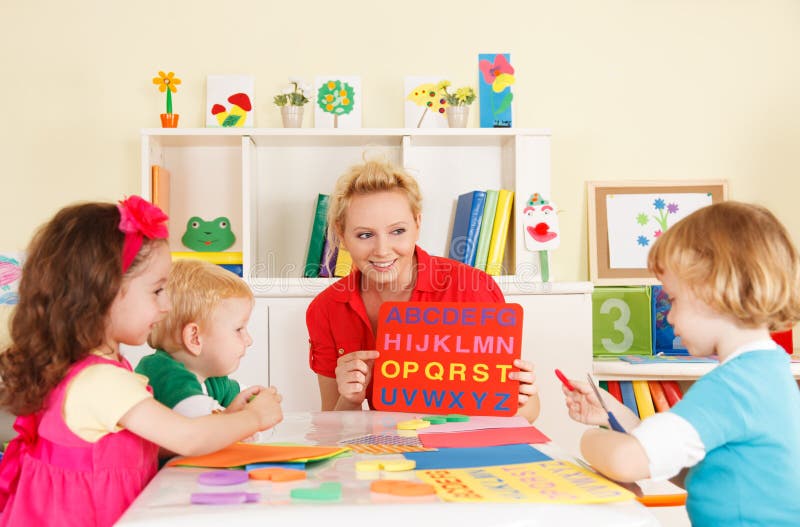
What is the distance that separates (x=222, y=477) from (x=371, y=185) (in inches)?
39.5

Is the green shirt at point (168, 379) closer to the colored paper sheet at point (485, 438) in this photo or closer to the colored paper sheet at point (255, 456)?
the colored paper sheet at point (255, 456)

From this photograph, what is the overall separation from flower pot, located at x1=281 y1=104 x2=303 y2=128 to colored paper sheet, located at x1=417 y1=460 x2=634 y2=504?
1947 millimetres

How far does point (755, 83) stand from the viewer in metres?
2.95

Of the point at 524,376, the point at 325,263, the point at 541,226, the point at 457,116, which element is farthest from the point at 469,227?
the point at 524,376

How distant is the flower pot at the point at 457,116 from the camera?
2.74 metres

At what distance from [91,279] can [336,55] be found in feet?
6.52

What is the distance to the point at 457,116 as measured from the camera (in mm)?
2746

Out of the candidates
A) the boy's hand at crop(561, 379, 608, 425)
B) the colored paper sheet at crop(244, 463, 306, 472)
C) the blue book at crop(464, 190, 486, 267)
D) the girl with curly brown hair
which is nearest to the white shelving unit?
the blue book at crop(464, 190, 486, 267)

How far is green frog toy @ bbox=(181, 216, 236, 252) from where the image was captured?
→ 2.85 m

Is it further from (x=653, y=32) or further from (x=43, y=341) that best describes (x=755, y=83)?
(x=43, y=341)

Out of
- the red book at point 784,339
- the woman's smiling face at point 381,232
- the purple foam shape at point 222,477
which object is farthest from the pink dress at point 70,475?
the red book at point 784,339

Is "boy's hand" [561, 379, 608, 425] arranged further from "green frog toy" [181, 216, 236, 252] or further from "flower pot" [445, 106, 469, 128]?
"green frog toy" [181, 216, 236, 252]

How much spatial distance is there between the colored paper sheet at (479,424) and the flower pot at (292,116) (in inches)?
63.4

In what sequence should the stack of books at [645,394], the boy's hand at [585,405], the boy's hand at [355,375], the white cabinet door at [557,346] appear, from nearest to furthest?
the boy's hand at [585,405]
the boy's hand at [355,375]
the white cabinet door at [557,346]
the stack of books at [645,394]
